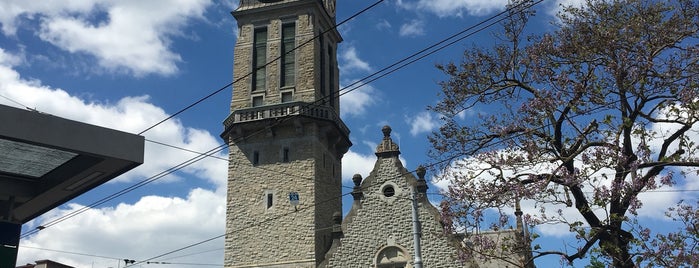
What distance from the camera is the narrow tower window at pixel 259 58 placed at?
116 feet

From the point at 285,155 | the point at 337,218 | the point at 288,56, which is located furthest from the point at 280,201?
the point at 288,56

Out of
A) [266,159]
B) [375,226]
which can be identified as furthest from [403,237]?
[266,159]

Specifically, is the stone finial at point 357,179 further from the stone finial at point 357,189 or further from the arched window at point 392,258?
the arched window at point 392,258

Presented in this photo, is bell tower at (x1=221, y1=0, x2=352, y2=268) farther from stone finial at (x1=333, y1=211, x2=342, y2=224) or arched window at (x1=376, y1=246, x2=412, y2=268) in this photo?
arched window at (x1=376, y1=246, x2=412, y2=268)

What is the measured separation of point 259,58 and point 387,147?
9.39 meters

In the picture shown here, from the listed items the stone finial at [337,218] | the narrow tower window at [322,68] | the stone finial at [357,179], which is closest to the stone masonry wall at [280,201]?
the stone finial at [337,218]

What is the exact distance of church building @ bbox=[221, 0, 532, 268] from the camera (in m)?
28.6

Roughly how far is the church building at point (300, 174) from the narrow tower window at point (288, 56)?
50 mm

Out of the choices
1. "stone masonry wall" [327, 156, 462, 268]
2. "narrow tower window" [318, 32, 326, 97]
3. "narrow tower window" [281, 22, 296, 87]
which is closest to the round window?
"stone masonry wall" [327, 156, 462, 268]

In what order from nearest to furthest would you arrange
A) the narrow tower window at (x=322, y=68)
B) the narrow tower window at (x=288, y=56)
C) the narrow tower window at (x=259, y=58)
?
the narrow tower window at (x=288, y=56) → the narrow tower window at (x=259, y=58) → the narrow tower window at (x=322, y=68)

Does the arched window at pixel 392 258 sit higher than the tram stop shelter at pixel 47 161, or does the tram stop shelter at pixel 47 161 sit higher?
the arched window at pixel 392 258

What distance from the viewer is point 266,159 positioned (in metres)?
33.2

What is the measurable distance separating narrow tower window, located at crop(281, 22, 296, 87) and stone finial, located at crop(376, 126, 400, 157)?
6541mm

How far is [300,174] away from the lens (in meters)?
32.3
